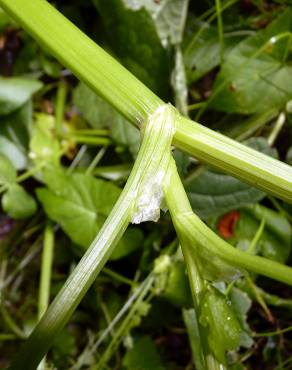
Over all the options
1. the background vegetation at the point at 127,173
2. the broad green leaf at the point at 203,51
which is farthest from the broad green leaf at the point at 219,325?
the broad green leaf at the point at 203,51

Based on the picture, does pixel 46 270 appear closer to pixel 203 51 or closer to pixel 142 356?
pixel 142 356

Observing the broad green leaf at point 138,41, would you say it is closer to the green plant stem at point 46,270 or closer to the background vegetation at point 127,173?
the background vegetation at point 127,173

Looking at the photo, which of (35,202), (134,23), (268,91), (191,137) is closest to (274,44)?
(268,91)

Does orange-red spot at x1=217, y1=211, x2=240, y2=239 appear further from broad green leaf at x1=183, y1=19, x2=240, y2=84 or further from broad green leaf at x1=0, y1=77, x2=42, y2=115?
broad green leaf at x1=0, y1=77, x2=42, y2=115

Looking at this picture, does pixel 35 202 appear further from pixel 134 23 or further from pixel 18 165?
pixel 134 23

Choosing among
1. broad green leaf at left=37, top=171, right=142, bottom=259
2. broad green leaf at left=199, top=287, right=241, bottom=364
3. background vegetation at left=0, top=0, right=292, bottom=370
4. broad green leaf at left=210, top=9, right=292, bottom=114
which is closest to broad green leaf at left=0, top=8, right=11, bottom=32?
background vegetation at left=0, top=0, right=292, bottom=370

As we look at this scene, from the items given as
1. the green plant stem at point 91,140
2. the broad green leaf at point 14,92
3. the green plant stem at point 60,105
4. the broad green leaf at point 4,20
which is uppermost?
the broad green leaf at point 4,20

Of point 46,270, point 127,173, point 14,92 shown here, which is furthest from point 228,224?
point 14,92
